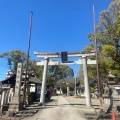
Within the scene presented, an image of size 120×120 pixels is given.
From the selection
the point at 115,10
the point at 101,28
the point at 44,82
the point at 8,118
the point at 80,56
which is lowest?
the point at 8,118

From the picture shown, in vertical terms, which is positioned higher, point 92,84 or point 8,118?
point 92,84

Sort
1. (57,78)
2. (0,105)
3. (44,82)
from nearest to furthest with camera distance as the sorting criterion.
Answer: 1. (0,105)
2. (44,82)
3. (57,78)

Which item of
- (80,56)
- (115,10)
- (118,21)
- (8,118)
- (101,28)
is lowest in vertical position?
(8,118)

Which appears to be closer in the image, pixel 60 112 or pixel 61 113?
pixel 61 113

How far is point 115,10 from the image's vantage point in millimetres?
21922

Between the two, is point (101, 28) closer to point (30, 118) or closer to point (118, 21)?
point (118, 21)

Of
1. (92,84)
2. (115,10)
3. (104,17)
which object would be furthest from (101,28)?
(92,84)

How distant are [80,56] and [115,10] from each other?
27.0ft

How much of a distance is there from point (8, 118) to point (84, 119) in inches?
214

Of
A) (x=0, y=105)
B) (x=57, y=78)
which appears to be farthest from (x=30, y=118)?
(x=57, y=78)

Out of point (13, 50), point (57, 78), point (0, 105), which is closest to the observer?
point (0, 105)

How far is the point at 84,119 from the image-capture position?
10.9 meters

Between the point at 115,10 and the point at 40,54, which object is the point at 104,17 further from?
the point at 40,54

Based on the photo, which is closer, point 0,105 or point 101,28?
point 0,105
